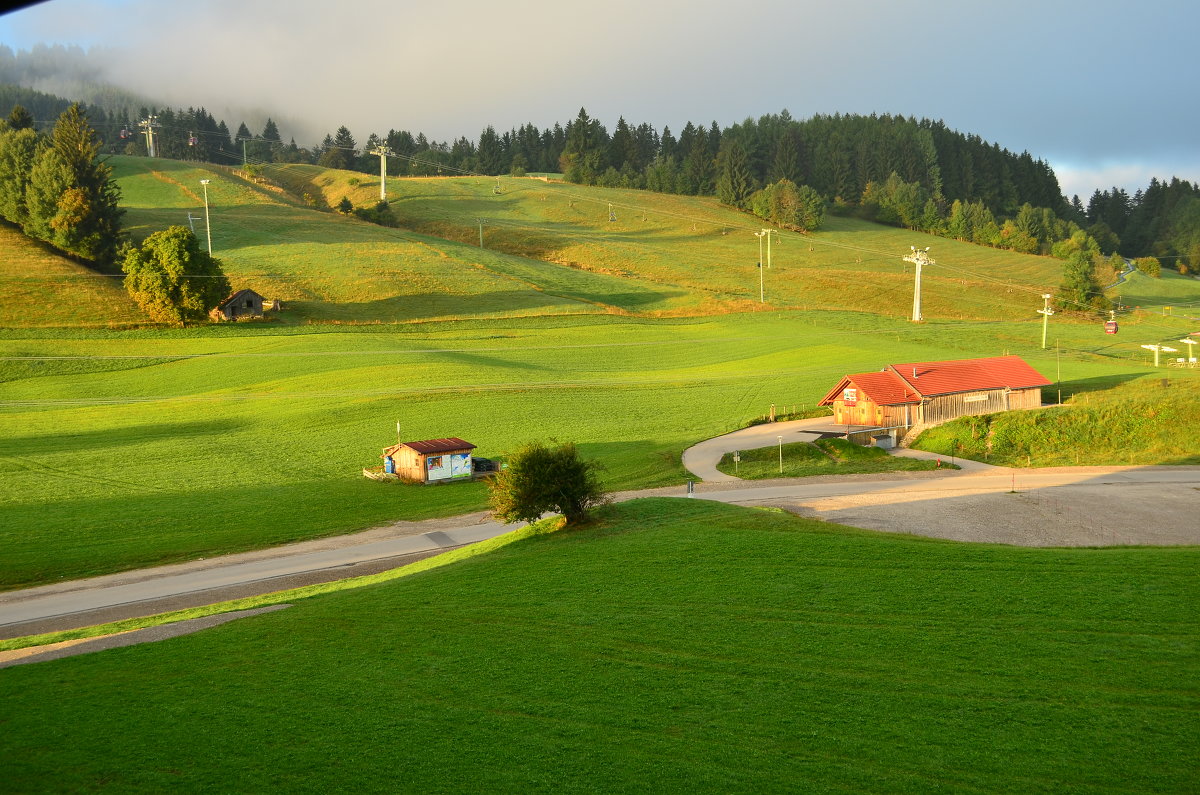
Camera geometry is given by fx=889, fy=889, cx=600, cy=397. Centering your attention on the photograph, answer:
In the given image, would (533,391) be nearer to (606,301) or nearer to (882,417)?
(882,417)

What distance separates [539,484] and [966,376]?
129ft

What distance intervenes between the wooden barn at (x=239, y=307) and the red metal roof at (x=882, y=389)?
56.4m

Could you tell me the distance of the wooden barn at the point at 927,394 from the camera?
56.6 meters

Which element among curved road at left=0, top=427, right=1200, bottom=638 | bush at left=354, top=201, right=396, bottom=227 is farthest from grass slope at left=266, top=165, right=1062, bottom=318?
curved road at left=0, top=427, right=1200, bottom=638

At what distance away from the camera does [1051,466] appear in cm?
4906

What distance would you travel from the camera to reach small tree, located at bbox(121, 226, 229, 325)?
7894cm

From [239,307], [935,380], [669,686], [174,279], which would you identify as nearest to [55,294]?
[174,279]

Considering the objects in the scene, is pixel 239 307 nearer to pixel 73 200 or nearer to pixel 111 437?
pixel 73 200

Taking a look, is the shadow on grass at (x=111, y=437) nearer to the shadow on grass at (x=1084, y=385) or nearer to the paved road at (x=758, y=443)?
the paved road at (x=758, y=443)

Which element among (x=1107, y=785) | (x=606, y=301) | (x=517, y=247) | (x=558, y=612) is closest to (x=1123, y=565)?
(x=1107, y=785)

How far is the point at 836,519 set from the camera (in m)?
35.6

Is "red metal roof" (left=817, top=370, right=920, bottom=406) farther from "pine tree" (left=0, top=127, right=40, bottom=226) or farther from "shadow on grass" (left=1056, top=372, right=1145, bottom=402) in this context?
"pine tree" (left=0, top=127, right=40, bottom=226)

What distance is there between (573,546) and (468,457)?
19.4 meters

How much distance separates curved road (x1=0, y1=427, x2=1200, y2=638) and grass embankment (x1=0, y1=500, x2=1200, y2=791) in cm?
806
